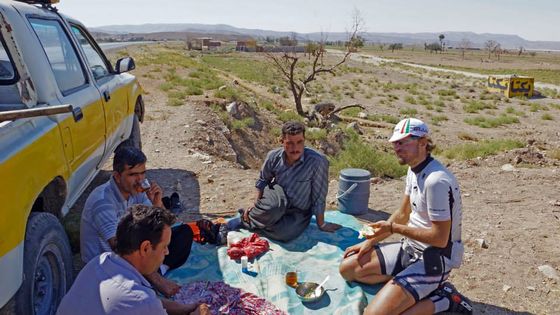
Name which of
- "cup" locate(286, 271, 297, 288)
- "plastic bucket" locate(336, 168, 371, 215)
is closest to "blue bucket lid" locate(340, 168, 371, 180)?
"plastic bucket" locate(336, 168, 371, 215)

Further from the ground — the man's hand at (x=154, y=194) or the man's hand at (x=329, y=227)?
the man's hand at (x=154, y=194)

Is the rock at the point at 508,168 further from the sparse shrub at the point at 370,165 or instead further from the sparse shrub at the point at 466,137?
the sparse shrub at the point at 466,137

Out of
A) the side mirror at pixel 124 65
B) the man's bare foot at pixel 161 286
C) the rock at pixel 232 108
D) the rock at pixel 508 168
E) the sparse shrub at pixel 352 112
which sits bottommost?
the sparse shrub at pixel 352 112

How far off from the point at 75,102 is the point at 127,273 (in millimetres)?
2098

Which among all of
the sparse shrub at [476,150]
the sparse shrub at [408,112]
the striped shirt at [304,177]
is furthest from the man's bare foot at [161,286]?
the sparse shrub at [408,112]

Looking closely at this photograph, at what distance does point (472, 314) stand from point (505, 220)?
2309 millimetres

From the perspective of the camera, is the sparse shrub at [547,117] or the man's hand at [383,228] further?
the sparse shrub at [547,117]

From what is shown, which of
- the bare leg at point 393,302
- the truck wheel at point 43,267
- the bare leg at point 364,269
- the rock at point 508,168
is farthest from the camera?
the rock at point 508,168

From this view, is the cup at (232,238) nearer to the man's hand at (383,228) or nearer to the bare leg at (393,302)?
the man's hand at (383,228)

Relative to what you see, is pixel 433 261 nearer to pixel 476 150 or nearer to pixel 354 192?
pixel 354 192

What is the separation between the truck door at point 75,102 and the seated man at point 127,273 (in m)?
1.38

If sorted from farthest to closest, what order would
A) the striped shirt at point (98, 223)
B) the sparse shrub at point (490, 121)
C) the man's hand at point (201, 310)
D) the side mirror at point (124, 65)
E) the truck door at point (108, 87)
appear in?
1. the sparse shrub at point (490, 121)
2. the side mirror at point (124, 65)
3. the truck door at point (108, 87)
4. the striped shirt at point (98, 223)
5. the man's hand at point (201, 310)

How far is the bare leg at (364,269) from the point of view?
12.5 ft

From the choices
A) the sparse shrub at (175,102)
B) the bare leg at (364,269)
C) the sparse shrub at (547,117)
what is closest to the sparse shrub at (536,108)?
the sparse shrub at (547,117)
